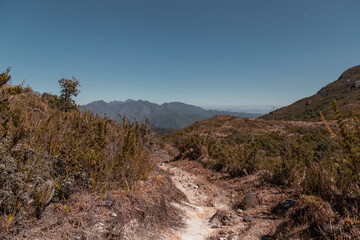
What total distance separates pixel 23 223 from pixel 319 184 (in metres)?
4.38

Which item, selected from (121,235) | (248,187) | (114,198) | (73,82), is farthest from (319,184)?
(73,82)

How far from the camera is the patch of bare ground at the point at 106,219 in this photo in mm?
1969

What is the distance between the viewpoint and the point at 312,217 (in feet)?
7.93

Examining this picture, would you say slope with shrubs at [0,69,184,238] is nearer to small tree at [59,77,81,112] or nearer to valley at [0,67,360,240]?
valley at [0,67,360,240]

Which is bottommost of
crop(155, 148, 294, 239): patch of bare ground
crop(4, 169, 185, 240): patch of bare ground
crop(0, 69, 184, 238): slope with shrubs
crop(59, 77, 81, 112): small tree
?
crop(155, 148, 294, 239): patch of bare ground

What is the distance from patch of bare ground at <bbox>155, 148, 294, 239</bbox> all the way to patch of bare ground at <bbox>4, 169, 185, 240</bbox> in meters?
0.46

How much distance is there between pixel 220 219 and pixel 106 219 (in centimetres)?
222

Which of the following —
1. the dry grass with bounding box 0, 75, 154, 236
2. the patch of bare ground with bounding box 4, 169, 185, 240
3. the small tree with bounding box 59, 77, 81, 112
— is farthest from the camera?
the small tree with bounding box 59, 77, 81, 112

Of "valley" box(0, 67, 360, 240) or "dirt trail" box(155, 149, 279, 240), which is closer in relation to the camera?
"valley" box(0, 67, 360, 240)

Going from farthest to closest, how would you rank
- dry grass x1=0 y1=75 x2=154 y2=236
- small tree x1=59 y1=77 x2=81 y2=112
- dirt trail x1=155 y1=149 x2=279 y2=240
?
1. small tree x1=59 y1=77 x2=81 y2=112
2. dirt trail x1=155 y1=149 x2=279 y2=240
3. dry grass x1=0 y1=75 x2=154 y2=236

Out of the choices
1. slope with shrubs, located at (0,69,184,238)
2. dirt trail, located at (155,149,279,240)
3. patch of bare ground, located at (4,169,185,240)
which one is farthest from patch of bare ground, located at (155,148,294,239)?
slope with shrubs, located at (0,69,184,238)

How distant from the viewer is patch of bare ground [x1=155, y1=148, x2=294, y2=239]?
9.82ft

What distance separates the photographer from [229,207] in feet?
13.9

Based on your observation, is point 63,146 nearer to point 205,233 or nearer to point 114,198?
point 114,198
